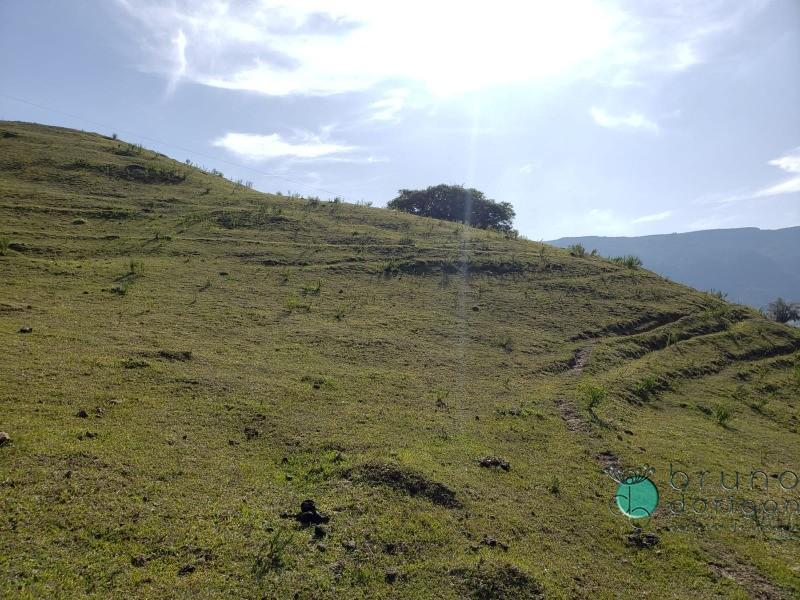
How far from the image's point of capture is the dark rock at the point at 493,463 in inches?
436

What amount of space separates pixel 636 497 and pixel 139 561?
1000 centimetres

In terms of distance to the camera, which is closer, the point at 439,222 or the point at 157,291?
the point at 157,291

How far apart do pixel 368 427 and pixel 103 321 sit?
1003cm

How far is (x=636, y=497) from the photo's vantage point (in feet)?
35.4

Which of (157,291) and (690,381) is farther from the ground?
(157,291)

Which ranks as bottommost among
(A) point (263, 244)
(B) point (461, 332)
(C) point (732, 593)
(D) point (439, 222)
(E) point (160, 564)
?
(C) point (732, 593)

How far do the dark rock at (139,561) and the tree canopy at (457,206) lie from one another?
59.6 m

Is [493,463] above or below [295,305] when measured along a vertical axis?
below

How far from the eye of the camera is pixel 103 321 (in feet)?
51.0

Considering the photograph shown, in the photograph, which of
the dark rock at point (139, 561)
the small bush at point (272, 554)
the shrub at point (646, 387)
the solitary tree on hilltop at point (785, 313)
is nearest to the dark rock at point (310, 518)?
the small bush at point (272, 554)

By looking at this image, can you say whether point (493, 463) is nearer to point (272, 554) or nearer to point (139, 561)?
point (272, 554)

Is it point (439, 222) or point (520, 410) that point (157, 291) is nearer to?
point (520, 410)

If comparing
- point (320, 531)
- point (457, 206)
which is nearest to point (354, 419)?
point (320, 531)

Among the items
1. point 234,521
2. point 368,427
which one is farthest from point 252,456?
point 368,427
